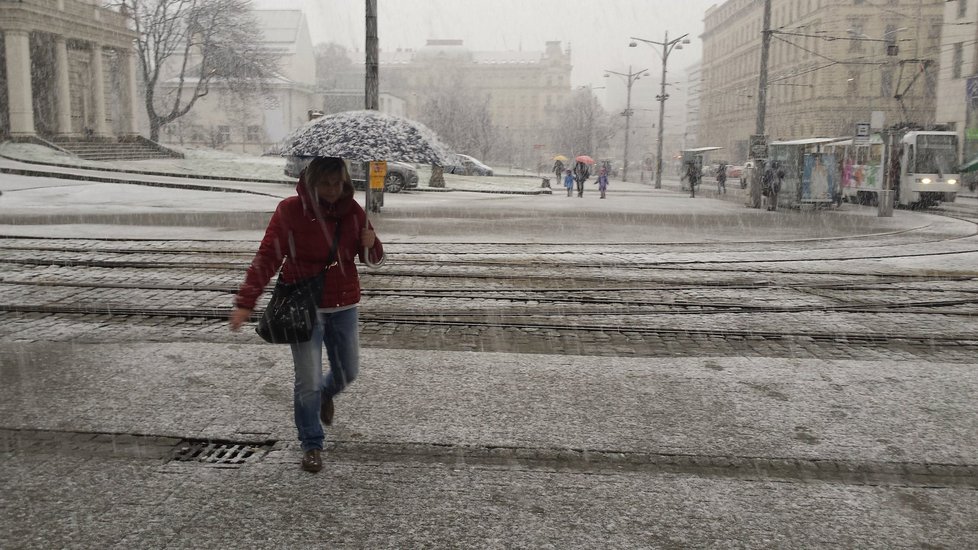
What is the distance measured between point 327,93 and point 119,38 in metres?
53.5

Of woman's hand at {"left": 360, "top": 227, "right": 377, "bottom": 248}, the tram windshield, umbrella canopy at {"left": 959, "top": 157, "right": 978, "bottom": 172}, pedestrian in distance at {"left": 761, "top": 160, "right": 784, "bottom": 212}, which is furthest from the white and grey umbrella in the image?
umbrella canopy at {"left": 959, "top": 157, "right": 978, "bottom": 172}

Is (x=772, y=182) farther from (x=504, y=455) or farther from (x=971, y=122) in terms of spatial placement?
(x=971, y=122)

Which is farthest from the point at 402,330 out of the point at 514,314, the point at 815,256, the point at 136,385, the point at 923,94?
the point at 923,94

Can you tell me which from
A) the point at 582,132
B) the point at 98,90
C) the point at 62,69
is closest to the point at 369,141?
the point at 62,69

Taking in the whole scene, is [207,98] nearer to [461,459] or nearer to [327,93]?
[327,93]

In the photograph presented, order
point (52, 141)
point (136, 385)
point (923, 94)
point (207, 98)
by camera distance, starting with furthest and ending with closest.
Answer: point (207, 98)
point (923, 94)
point (52, 141)
point (136, 385)

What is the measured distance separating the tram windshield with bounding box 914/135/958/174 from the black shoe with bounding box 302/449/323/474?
3110cm

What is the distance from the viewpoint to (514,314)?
8.59 metres

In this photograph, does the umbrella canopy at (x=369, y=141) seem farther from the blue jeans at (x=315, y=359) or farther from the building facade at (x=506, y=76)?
the building facade at (x=506, y=76)

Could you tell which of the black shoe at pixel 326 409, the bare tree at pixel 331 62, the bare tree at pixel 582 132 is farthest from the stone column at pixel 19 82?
the bare tree at pixel 331 62

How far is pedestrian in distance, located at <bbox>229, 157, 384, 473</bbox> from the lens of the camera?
4297 mm

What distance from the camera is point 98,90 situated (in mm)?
42469

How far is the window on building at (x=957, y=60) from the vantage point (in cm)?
5053

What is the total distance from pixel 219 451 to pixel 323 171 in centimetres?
164
